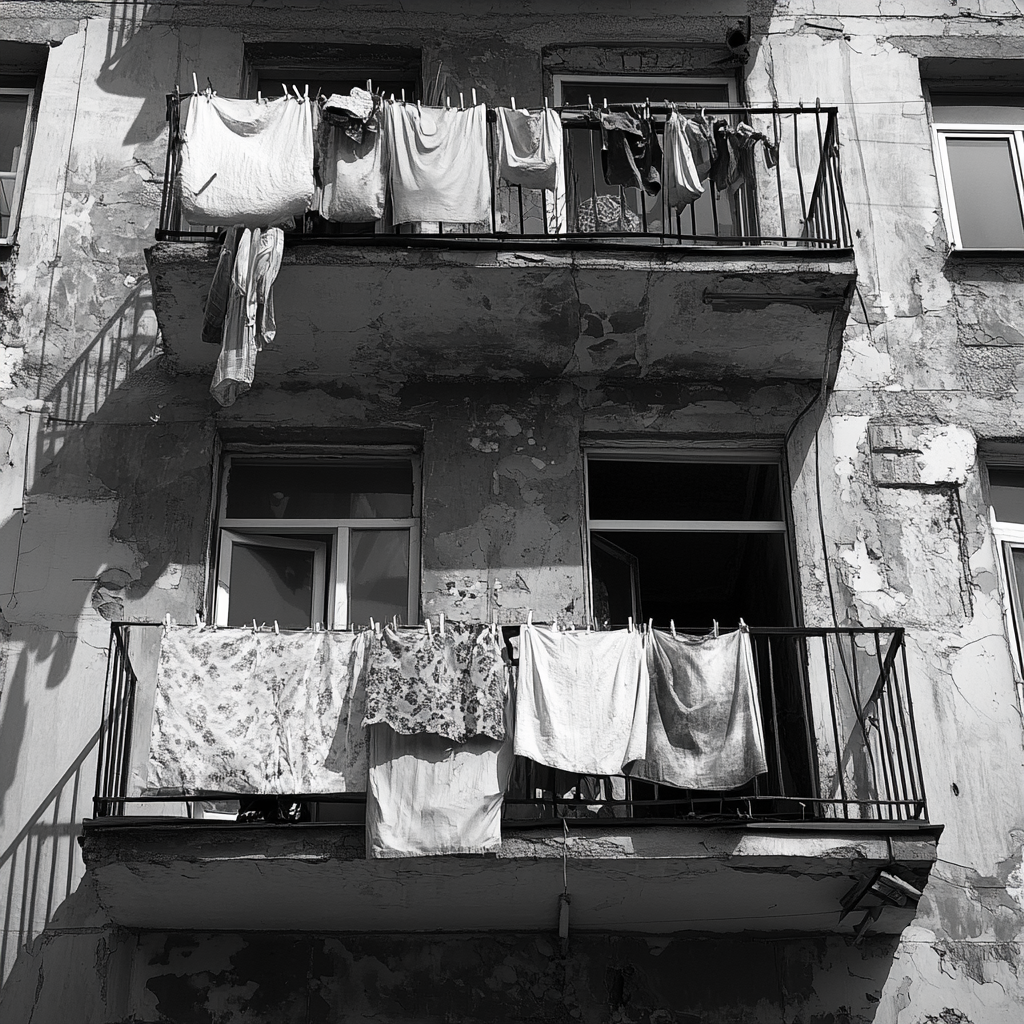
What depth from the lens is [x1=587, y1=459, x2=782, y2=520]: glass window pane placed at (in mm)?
9578

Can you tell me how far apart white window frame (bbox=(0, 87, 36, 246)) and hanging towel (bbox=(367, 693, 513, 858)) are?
4.64 m

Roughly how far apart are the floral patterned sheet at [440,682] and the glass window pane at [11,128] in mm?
4944

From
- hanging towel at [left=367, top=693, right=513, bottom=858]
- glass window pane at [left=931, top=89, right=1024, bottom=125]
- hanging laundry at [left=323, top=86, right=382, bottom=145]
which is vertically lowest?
hanging towel at [left=367, top=693, right=513, bottom=858]

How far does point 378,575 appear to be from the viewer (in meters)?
8.96


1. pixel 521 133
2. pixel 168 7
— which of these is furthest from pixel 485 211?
pixel 168 7

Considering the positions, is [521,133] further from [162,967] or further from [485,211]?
A: [162,967]

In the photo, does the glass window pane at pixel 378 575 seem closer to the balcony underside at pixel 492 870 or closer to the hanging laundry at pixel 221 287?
the hanging laundry at pixel 221 287

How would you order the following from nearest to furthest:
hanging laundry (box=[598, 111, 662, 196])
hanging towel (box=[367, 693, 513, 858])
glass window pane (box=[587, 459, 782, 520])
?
hanging towel (box=[367, 693, 513, 858])
hanging laundry (box=[598, 111, 662, 196])
glass window pane (box=[587, 459, 782, 520])

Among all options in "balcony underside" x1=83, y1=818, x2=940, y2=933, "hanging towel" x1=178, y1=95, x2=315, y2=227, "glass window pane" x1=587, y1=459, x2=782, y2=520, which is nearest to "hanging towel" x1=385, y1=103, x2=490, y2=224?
"hanging towel" x1=178, y1=95, x2=315, y2=227

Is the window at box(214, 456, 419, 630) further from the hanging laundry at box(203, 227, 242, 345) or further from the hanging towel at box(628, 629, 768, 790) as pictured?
the hanging towel at box(628, 629, 768, 790)

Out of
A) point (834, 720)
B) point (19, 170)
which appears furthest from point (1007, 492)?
point (19, 170)

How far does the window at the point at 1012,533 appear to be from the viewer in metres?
8.73

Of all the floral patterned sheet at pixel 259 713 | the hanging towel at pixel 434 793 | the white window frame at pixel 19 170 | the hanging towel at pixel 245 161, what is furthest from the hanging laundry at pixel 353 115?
the hanging towel at pixel 434 793

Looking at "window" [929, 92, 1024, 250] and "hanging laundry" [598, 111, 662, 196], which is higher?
"window" [929, 92, 1024, 250]
